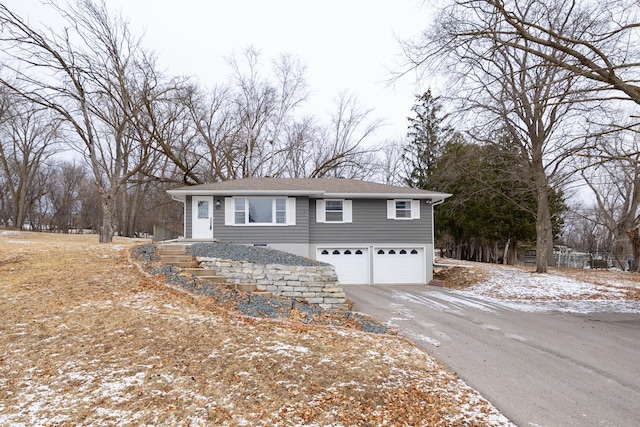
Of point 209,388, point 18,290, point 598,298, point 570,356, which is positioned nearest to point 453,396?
point 209,388

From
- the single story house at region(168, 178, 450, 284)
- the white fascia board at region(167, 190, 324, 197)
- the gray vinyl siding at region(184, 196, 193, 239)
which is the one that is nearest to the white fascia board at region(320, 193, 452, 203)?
the single story house at region(168, 178, 450, 284)

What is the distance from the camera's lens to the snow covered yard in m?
10.2

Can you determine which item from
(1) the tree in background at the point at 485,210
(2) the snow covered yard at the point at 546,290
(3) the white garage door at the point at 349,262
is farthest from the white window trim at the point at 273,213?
(1) the tree in background at the point at 485,210

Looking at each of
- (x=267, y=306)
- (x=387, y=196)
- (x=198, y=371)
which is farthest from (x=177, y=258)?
(x=387, y=196)

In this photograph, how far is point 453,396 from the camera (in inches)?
161

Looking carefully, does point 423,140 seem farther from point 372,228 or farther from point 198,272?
point 198,272

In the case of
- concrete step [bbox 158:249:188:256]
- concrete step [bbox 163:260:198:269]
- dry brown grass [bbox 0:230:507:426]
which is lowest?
dry brown grass [bbox 0:230:507:426]

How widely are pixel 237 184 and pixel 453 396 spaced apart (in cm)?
1272

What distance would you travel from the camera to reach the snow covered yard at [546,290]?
10.2 metres

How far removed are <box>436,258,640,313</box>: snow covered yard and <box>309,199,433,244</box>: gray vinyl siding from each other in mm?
2460

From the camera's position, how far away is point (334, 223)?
15.4 metres

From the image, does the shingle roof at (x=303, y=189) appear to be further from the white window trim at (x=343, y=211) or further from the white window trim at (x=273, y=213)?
the white window trim at (x=343, y=211)

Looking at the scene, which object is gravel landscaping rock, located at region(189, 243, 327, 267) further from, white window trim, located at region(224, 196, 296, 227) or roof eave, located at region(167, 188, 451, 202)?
roof eave, located at region(167, 188, 451, 202)

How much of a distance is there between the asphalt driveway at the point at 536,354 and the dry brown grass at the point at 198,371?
56 cm
